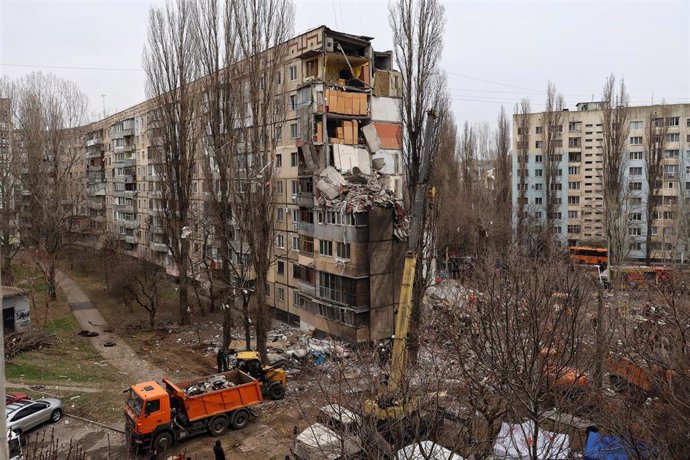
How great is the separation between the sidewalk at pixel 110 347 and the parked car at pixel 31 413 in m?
4.28

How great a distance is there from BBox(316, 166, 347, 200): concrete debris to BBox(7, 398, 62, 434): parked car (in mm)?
14591

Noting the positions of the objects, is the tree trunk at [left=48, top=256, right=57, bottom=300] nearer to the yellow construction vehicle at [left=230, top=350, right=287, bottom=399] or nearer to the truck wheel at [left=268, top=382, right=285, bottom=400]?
the yellow construction vehicle at [left=230, top=350, right=287, bottom=399]

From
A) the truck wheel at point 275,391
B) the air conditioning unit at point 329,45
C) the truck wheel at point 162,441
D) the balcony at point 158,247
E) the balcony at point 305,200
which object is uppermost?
the air conditioning unit at point 329,45

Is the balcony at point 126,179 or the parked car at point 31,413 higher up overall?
the balcony at point 126,179

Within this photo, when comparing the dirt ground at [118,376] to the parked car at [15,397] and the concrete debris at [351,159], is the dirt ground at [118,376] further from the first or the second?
the concrete debris at [351,159]

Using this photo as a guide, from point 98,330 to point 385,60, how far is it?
22.1 meters

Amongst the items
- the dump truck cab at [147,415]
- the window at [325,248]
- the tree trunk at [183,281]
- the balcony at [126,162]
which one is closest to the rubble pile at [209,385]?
the dump truck cab at [147,415]

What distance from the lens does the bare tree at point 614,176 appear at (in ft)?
111

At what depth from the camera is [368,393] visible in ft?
39.2

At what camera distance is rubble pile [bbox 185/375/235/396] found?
50.5ft

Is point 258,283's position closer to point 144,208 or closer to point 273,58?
point 273,58

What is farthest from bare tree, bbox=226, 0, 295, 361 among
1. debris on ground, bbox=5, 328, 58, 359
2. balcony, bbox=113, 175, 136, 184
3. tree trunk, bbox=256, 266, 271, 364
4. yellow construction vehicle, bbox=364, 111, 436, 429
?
balcony, bbox=113, 175, 136, 184

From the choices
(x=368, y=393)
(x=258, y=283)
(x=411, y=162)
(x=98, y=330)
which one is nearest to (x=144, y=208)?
(x=98, y=330)

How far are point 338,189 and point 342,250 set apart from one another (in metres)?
3.15
